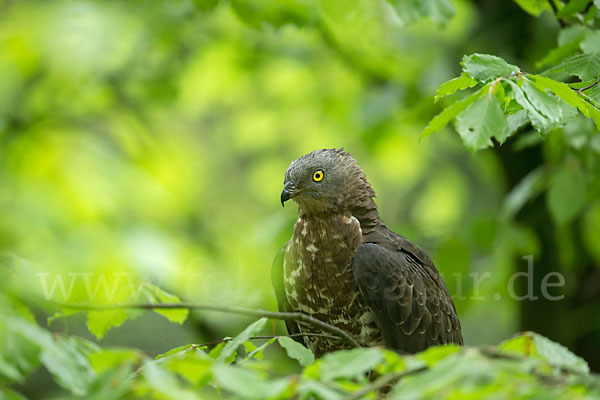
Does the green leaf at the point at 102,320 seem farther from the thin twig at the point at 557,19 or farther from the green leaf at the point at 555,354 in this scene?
the thin twig at the point at 557,19

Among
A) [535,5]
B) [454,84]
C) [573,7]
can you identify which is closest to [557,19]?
[535,5]

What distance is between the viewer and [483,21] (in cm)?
582

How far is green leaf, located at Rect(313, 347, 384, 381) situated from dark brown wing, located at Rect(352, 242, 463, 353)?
173 centimetres

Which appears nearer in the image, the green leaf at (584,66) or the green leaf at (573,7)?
the green leaf at (584,66)

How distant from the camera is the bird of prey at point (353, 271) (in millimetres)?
3578

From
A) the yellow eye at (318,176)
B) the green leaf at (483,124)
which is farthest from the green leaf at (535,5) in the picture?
the green leaf at (483,124)

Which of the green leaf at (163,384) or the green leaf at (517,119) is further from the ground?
the green leaf at (517,119)

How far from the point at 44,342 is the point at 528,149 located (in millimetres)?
4972

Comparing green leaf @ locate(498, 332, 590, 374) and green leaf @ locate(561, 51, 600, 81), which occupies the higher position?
green leaf @ locate(561, 51, 600, 81)

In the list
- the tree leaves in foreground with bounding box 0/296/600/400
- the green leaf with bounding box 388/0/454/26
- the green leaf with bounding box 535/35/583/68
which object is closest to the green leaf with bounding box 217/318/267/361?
the tree leaves in foreground with bounding box 0/296/600/400

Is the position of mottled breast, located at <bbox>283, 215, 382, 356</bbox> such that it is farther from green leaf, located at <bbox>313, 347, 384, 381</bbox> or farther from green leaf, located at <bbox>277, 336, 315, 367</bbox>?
green leaf, located at <bbox>313, 347, 384, 381</bbox>

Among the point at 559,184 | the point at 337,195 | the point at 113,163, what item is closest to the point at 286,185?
the point at 337,195

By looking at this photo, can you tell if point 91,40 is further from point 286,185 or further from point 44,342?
point 44,342

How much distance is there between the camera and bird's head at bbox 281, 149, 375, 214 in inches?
149
